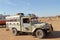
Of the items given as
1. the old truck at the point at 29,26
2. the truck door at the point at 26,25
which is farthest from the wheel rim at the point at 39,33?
A: the truck door at the point at 26,25

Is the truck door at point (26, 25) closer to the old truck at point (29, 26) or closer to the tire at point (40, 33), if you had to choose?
the old truck at point (29, 26)

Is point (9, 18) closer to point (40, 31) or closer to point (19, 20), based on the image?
point (19, 20)

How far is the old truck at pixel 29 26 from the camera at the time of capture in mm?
12219

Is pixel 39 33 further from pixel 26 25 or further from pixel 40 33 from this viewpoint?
pixel 26 25

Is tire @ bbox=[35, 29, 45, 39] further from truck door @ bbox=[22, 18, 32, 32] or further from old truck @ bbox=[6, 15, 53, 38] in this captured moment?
truck door @ bbox=[22, 18, 32, 32]

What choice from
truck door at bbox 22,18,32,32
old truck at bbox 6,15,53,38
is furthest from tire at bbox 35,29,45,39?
truck door at bbox 22,18,32,32

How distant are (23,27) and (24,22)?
17.2 inches

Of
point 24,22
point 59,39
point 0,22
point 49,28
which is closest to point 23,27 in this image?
point 24,22

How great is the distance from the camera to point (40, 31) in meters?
12.2

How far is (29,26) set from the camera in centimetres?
1262

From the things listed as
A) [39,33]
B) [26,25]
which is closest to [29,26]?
[26,25]

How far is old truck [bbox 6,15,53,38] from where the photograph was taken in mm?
12219

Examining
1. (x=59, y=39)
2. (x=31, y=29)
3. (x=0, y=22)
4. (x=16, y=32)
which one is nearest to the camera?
(x=59, y=39)

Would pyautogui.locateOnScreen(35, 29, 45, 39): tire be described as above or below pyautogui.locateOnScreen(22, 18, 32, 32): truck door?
below
